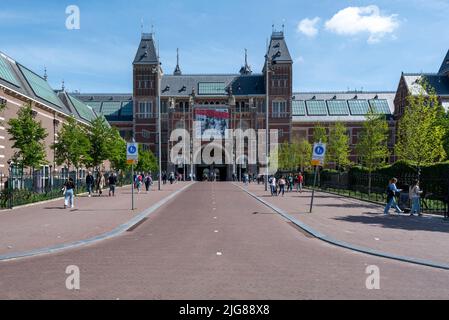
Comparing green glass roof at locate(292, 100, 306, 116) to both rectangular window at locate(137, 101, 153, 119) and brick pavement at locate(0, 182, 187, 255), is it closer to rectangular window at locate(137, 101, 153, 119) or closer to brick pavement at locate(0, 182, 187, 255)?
rectangular window at locate(137, 101, 153, 119)

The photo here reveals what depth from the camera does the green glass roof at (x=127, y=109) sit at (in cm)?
8862

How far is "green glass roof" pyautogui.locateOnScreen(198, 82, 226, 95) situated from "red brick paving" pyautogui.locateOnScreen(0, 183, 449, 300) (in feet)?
244

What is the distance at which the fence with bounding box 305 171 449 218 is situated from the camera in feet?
65.4

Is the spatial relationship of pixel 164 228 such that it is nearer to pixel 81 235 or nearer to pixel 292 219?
pixel 81 235

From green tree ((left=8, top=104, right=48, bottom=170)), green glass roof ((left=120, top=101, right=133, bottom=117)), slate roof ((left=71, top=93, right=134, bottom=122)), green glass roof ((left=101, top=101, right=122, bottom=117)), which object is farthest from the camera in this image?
green glass roof ((left=101, top=101, right=122, bottom=117))

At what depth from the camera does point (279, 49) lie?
7950 cm

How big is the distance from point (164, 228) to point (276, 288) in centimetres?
759

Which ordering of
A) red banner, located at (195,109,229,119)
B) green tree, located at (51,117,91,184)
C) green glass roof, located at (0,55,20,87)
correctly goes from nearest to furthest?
green tree, located at (51,117,91,184), green glass roof, located at (0,55,20,87), red banner, located at (195,109,229,119)

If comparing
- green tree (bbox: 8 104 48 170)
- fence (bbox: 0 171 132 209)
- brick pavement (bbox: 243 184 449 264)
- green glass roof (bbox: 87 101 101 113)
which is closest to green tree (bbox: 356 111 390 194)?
brick pavement (bbox: 243 184 449 264)

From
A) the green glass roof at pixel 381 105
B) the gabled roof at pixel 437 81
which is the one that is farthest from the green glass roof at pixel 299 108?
the gabled roof at pixel 437 81

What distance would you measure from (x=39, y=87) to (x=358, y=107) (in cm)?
6550

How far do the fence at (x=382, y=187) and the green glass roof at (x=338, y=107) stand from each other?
126 feet

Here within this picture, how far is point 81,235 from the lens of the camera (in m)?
12.1
